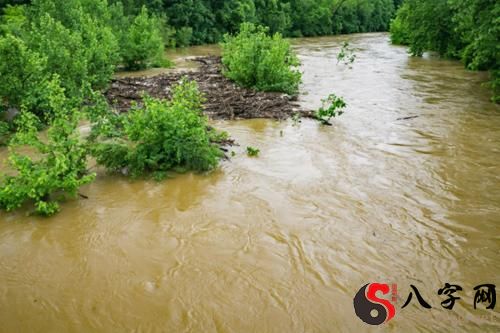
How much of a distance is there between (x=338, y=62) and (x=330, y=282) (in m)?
21.7

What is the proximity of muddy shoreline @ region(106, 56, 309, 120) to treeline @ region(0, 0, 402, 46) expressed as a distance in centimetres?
1785

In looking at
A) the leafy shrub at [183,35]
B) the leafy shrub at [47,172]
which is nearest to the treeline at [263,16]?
the leafy shrub at [183,35]

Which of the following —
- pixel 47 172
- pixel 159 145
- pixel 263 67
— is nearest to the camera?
pixel 47 172

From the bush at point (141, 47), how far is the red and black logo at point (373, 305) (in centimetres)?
1959

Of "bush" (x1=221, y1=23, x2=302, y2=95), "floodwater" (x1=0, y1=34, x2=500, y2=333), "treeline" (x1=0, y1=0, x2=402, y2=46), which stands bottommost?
"floodwater" (x1=0, y1=34, x2=500, y2=333)

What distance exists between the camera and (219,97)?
15.1 metres

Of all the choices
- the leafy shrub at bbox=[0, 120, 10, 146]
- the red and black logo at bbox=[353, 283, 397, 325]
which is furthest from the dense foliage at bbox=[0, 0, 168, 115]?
the red and black logo at bbox=[353, 283, 397, 325]

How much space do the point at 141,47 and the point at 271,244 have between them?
1827cm

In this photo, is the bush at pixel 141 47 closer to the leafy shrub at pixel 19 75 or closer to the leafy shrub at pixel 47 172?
the leafy shrub at pixel 19 75

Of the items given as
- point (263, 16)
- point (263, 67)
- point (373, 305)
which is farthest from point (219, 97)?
point (263, 16)

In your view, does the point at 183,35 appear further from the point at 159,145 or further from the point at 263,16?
the point at 159,145

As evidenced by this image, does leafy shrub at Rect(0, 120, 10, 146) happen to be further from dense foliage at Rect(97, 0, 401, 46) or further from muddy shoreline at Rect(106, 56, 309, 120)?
dense foliage at Rect(97, 0, 401, 46)

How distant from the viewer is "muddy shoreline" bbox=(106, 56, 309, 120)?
1316 centimetres

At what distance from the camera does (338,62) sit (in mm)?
24906
